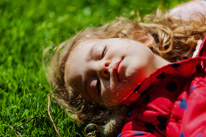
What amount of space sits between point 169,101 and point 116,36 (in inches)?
34.6

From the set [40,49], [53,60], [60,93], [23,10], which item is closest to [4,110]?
[60,93]

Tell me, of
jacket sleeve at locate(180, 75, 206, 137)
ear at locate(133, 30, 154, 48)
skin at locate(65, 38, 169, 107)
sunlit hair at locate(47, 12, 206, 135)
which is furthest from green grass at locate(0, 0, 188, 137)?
jacket sleeve at locate(180, 75, 206, 137)

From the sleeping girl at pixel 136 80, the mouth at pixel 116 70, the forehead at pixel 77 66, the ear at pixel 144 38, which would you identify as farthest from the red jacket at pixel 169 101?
the ear at pixel 144 38

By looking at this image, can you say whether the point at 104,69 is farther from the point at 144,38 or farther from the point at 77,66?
the point at 144,38

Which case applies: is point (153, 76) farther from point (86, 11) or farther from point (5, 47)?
point (86, 11)

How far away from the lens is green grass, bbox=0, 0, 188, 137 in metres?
2.54

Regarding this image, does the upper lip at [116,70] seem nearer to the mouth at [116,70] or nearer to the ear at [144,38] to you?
the mouth at [116,70]

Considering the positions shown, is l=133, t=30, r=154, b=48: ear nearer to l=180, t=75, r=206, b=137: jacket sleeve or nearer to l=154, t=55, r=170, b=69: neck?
l=154, t=55, r=170, b=69: neck

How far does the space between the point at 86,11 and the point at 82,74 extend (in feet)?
5.95

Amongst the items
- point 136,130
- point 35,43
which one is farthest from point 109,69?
point 35,43

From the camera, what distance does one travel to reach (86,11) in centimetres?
427

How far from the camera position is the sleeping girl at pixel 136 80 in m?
2.30

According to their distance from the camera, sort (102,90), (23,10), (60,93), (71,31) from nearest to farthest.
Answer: (102,90) → (60,93) → (71,31) → (23,10)

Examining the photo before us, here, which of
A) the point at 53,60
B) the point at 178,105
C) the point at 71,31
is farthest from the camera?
the point at 71,31
